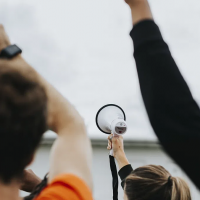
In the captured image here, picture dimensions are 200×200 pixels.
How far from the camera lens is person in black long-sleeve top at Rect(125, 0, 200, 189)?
2.37 ft

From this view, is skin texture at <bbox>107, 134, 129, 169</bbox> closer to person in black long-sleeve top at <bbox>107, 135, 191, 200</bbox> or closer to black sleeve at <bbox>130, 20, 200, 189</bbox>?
person in black long-sleeve top at <bbox>107, 135, 191, 200</bbox>

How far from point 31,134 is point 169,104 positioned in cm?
34

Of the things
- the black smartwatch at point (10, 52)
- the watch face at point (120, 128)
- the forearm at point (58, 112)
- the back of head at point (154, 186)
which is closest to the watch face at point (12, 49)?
the black smartwatch at point (10, 52)

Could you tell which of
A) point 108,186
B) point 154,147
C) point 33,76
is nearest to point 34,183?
point 33,76

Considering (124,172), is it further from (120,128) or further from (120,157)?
(120,128)

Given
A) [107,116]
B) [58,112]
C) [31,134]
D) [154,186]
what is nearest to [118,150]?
[107,116]

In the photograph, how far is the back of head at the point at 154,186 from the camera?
183cm

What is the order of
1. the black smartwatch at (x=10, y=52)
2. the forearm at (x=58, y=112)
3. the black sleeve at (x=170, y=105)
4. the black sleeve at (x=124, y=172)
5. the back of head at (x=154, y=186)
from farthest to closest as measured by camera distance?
the black sleeve at (x=124, y=172) < the back of head at (x=154, y=186) < the forearm at (x=58, y=112) < the black smartwatch at (x=10, y=52) < the black sleeve at (x=170, y=105)

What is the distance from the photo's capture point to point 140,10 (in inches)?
31.3

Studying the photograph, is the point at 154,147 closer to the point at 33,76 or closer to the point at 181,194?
the point at 181,194

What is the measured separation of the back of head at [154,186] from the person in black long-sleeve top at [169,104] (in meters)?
1.13

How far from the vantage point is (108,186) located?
792 cm

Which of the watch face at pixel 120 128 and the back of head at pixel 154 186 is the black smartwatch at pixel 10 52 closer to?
the back of head at pixel 154 186

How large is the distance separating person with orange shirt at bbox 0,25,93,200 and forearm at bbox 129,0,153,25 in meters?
Answer: 0.29
